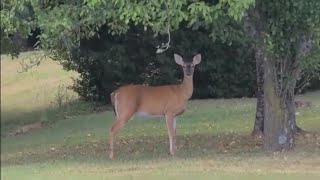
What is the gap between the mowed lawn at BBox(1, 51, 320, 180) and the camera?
1141 centimetres

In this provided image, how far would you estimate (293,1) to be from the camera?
13.2m

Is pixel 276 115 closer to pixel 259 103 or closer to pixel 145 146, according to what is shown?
pixel 259 103

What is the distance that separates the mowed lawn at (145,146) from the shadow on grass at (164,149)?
18 mm

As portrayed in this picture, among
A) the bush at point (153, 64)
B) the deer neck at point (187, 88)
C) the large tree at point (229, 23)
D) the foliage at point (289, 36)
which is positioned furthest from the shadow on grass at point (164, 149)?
the bush at point (153, 64)

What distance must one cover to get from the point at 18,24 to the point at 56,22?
1154 mm

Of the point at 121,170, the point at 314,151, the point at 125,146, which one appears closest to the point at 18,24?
the point at 121,170

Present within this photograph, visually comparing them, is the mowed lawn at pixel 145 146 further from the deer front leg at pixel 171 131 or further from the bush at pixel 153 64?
the bush at pixel 153 64

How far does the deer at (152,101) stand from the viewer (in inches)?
601

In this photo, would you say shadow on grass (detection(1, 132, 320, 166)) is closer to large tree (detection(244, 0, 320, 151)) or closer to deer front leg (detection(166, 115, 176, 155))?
deer front leg (detection(166, 115, 176, 155))

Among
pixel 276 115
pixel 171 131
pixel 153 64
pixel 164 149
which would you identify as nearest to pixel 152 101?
pixel 171 131

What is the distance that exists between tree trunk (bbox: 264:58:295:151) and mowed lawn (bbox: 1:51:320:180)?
290mm

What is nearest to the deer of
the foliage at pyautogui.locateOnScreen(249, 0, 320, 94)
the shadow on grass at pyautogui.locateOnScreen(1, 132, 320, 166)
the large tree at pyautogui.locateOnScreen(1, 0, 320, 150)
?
the shadow on grass at pyautogui.locateOnScreen(1, 132, 320, 166)

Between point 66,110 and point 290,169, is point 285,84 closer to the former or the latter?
point 290,169

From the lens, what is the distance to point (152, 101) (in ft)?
50.6
